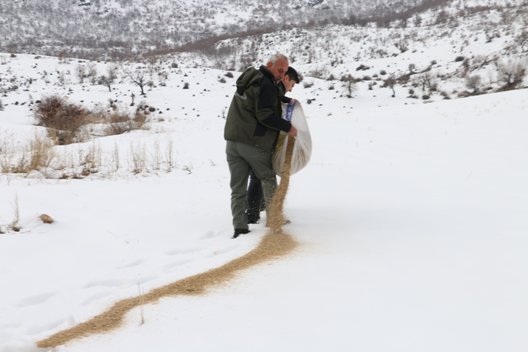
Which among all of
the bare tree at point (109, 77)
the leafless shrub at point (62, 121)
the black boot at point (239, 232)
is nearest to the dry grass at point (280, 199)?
the black boot at point (239, 232)

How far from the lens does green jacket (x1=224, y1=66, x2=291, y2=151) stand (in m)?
3.38

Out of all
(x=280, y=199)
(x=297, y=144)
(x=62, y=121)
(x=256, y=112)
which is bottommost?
(x=280, y=199)

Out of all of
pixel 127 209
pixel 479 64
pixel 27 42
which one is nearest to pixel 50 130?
pixel 127 209

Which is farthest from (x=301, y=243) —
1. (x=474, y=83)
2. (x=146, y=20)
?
(x=146, y=20)

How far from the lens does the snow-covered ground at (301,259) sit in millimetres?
1979

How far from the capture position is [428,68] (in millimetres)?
26078

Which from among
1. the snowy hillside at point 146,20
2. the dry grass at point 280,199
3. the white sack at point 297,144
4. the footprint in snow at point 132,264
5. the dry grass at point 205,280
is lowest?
the footprint in snow at point 132,264

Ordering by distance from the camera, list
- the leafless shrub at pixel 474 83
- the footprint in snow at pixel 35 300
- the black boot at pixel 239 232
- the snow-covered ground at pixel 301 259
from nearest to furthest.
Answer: the snow-covered ground at pixel 301 259 → the footprint in snow at pixel 35 300 → the black boot at pixel 239 232 → the leafless shrub at pixel 474 83

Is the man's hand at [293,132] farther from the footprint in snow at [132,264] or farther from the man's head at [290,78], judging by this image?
the footprint in snow at [132,264]

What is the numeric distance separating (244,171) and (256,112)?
60 cm

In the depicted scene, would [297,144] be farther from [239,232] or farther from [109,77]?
[109,77]

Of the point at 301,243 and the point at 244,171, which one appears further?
the point at 244,171

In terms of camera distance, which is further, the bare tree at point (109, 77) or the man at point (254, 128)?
the bare tree at point (109, 77)

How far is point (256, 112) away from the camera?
3.42 meters
